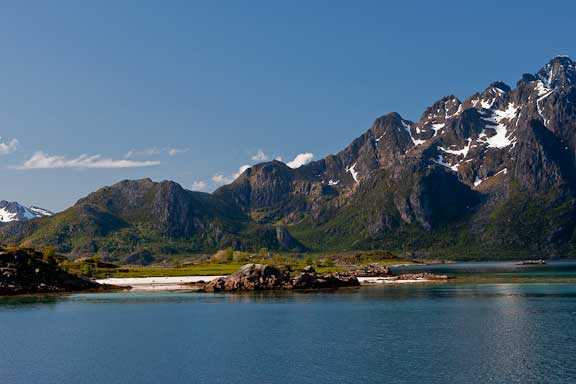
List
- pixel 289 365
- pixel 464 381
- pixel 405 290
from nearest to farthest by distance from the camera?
pixel 464 381 → pixel 289 365 → pixel 405 290

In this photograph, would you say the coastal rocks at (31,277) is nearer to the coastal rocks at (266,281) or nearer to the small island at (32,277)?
the small island at (32,277)

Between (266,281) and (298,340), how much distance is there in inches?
3791

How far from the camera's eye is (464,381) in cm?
6209

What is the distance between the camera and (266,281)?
186 metres

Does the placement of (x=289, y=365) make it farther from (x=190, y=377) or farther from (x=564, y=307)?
(x=564, y=307)

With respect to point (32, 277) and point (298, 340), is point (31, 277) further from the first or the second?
point (298, 340)

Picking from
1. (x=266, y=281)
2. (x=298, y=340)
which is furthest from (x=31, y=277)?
(x=298, y=340)

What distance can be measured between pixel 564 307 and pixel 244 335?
2550 inches

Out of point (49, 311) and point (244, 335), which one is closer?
point (244, 335)

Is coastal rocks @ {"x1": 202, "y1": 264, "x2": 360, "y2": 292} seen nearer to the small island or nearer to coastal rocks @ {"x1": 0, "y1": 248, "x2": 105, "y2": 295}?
the small island

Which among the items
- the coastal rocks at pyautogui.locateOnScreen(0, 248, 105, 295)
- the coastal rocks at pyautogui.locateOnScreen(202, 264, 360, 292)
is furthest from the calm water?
the coastal rocks at pyautogui.locateOnScreen(202, 264, 360, 292)

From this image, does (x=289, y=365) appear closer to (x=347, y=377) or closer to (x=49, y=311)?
(x=347, y=377)

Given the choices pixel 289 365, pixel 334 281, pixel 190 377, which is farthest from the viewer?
pixel 334 281

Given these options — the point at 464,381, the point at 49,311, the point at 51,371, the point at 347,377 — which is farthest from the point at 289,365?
the point at 49,311
